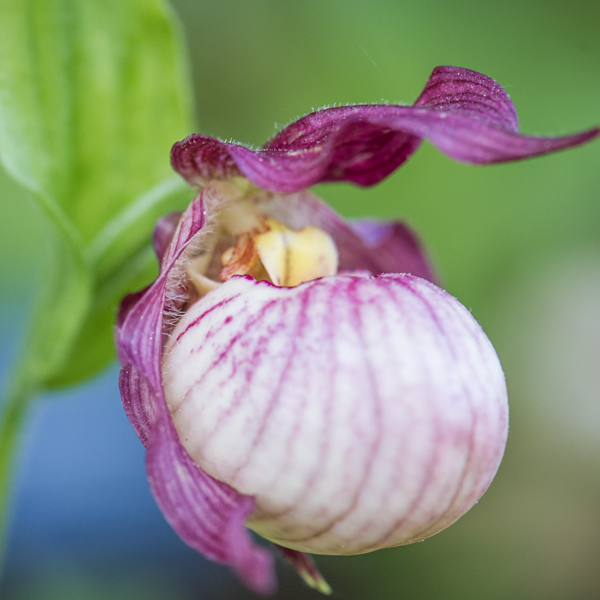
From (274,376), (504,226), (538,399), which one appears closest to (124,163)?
(274,376)

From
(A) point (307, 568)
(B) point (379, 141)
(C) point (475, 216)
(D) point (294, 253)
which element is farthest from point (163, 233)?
(C) point (475, 216)

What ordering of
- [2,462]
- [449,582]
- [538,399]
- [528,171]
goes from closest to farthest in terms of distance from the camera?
1. [2,462]
2. [449,582]
3. [528,171]
4. [538,399]

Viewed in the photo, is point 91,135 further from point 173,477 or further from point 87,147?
point 173,477

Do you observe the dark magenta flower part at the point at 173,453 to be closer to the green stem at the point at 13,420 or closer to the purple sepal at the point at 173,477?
the purple sepal at the point at 173,477

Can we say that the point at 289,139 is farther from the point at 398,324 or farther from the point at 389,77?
the point at 389,77

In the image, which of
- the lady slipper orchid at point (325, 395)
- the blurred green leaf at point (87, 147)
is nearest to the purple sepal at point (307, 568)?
the lady slipper orchid at point (325, 395)

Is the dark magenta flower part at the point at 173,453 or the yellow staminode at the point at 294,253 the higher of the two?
the yellow staminode at the point at 294,253
